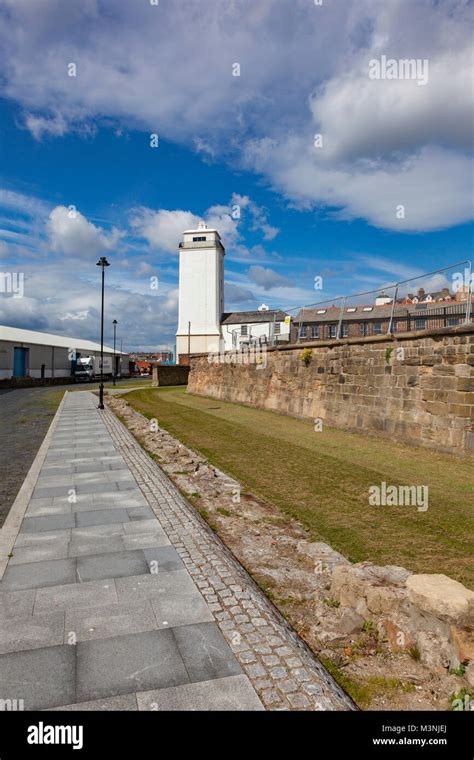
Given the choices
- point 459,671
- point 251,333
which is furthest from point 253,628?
point 251,333

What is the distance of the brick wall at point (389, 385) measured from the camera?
35.3ft

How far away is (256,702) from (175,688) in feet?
1.86

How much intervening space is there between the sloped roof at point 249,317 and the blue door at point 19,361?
90.6 ft

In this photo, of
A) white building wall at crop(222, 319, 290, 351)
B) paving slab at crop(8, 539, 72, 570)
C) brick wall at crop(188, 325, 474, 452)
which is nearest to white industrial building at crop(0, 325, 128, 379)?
white building wall at crop(222, 319, 290, 351)

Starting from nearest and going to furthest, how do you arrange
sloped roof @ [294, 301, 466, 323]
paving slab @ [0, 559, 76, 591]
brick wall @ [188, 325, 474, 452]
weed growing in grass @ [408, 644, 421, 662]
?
weed growing in grass @ [408, 644, 421, 662]
paving slab @ [0, 559, 76, 591]
brick wall @ [188, 325, 474, 452]
sloped roof @ [294, 301, 466, 323]

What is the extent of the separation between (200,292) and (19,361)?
26.3 m

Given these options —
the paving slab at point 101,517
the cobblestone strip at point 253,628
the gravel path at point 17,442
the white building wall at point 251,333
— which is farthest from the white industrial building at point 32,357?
the cobblestone strip at point 253,628

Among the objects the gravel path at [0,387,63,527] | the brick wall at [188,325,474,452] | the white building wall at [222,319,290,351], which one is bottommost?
the gravel path at [0,387,63,527]

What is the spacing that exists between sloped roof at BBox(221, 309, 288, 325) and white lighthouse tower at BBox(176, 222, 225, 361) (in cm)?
178

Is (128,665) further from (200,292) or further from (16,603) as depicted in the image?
(200,292)

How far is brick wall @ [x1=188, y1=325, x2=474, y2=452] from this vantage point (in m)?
10.8

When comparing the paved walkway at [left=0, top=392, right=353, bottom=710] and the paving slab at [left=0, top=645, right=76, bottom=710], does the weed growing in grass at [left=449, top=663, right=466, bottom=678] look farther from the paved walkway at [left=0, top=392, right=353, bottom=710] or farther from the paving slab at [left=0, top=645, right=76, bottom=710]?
the paving slab at [left=0, top=645, right=76, bottom=710]

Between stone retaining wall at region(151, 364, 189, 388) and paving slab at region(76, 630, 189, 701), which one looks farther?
stone retaining wall at region(151, 364, 189, 388)
